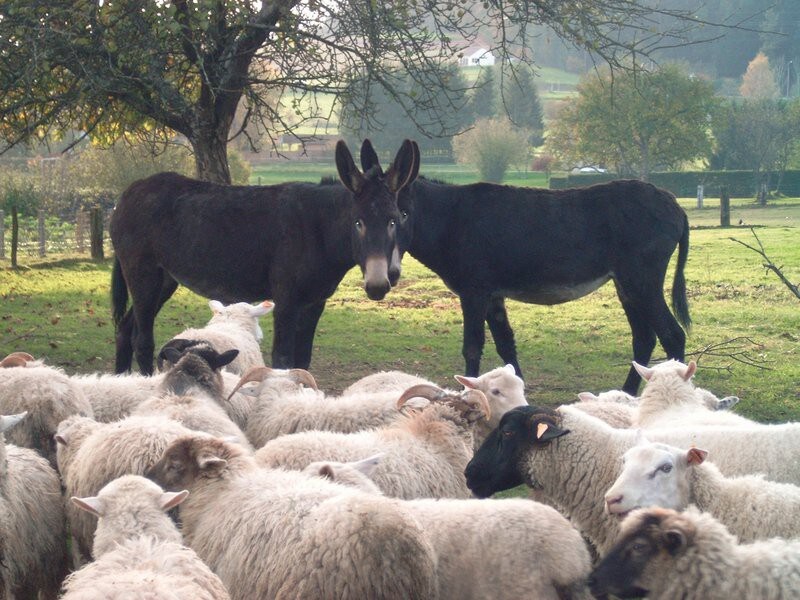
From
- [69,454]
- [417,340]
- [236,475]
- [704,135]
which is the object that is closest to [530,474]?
[236,475]

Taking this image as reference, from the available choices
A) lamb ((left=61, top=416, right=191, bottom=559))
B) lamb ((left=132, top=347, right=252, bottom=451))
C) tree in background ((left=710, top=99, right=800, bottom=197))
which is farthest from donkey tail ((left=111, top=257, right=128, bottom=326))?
tree in background ((left=710, top=99, right=800, bottom=197))

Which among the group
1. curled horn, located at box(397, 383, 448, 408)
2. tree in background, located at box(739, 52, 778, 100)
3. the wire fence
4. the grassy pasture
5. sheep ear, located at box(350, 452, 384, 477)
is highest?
tree in background, located at box(739, 52, 778, 100)

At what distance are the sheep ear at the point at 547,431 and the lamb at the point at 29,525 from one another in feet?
7.99

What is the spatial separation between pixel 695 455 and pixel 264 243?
5431mm

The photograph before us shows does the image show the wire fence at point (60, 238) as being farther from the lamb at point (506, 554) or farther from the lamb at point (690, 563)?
the lamb at point (690, 563)

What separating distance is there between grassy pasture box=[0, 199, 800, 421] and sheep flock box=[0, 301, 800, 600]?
11.1ft

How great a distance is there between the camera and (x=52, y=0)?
38.9 feet

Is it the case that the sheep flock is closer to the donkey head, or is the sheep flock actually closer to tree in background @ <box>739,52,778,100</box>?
the donkey head

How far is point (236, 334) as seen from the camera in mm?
8195

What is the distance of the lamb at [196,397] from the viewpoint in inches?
231

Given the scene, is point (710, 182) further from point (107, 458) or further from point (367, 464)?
point (107, 458)

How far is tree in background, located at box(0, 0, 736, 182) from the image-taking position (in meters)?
11.6

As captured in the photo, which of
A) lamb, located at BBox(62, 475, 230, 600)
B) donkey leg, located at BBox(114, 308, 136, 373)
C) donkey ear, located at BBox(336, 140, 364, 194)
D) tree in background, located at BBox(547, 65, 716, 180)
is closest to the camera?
lamb, located at BBox(62, 475, 230, 600)

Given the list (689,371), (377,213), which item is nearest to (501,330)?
(377,213)
